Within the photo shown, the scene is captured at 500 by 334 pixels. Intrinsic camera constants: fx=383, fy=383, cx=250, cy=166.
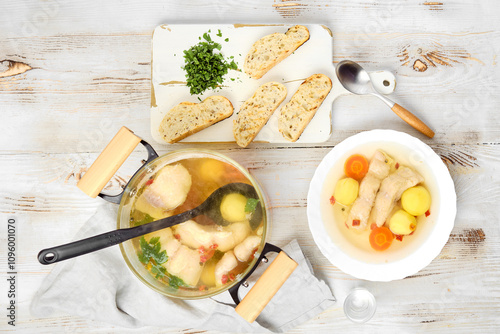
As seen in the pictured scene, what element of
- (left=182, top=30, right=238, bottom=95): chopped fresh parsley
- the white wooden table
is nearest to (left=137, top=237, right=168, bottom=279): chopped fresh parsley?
the white wooden table

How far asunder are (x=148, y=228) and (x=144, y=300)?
1.31 ft

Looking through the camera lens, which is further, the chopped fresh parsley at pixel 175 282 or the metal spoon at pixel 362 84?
the metal spoon at pixel 362 84

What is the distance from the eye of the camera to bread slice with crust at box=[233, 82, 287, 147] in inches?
46.3

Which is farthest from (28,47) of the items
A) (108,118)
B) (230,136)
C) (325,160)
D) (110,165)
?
(325,160)

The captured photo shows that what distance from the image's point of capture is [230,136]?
3.97 feet

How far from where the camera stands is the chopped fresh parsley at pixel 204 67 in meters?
1.19

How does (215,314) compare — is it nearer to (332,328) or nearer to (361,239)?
(332,328)

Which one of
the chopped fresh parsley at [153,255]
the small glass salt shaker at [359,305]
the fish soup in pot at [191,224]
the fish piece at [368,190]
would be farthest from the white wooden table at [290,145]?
the chopped fresh parsley at [153,255]

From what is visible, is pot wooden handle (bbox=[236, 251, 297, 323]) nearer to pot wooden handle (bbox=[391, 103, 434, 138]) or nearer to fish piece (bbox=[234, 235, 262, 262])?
fish piece (bbox=[234, 235, 262, 262])

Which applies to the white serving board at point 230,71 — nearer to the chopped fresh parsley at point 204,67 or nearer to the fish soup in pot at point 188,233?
the chopped fresh parsley at point 204,67

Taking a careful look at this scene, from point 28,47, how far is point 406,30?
1.25 metres

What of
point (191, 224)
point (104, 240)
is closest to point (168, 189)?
point (191, 224)

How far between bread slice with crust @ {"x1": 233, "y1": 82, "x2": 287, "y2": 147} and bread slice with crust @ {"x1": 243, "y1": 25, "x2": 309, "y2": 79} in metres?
0.06

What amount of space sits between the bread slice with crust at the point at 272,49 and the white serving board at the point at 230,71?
0.03 metres
